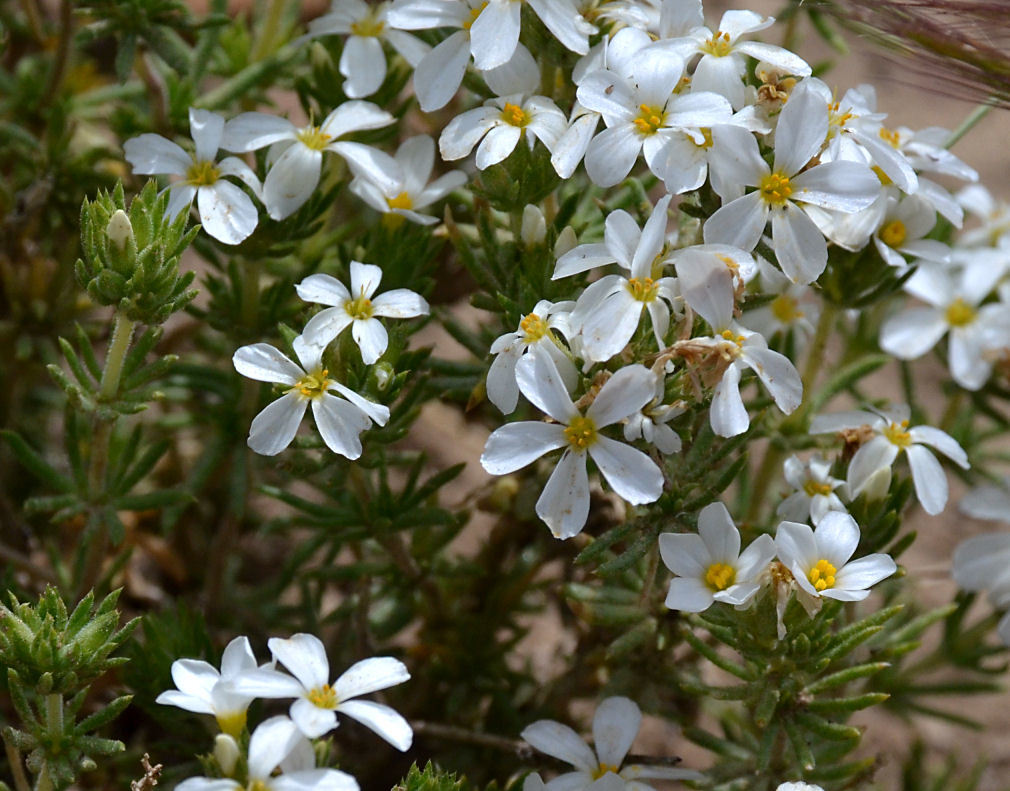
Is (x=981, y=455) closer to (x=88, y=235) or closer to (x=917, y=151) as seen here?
(x=917, y=151)

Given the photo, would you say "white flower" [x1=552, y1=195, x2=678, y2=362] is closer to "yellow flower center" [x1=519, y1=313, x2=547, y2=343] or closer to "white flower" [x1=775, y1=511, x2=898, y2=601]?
"yellow flower center" [x1=519, y1=313, x2=547, y2=343]

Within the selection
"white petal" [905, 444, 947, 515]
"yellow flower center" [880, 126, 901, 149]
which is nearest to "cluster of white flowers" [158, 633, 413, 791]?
"white petal" [905, 444, 947, 515]

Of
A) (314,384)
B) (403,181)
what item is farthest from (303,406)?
(403,181)

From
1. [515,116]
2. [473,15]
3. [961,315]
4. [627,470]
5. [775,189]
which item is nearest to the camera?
[627,470]

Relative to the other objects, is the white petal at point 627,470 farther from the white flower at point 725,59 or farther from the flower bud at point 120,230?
the flower bud at point 120,230

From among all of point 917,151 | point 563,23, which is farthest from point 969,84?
point 563,23

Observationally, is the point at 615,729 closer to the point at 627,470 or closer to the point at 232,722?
the point at 627,470
